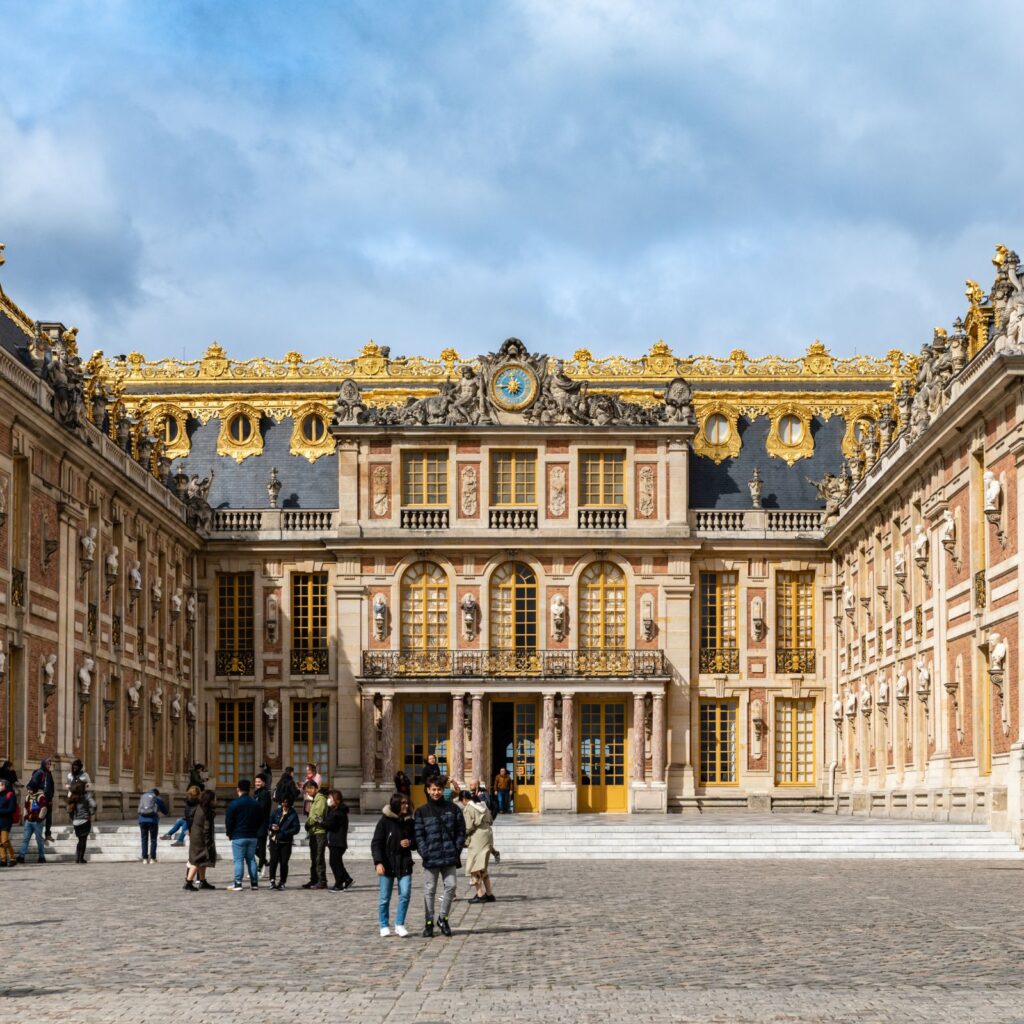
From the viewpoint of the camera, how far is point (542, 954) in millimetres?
17234

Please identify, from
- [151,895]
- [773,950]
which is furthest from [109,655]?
[773,950]

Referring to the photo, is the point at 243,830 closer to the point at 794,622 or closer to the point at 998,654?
the point at 998,654

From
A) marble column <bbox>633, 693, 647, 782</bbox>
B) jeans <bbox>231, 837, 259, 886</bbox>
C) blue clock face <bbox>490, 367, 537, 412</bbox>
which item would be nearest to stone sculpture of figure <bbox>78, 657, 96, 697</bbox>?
jeans <bbox>231, 837, 259, 886</bbox>

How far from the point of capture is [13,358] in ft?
117

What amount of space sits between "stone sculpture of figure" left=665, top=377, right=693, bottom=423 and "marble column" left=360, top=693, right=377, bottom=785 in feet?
36.4

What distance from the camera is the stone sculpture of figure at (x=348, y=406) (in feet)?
177

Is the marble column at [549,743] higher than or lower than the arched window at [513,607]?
lower

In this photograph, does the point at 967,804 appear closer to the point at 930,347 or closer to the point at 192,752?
the point at 930,347

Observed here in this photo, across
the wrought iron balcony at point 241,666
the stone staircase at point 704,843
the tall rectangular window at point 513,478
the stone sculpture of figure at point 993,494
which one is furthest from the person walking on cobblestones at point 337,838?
the wrought iron balcony at point 241,666

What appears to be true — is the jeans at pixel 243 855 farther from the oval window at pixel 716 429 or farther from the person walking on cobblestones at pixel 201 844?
the oval window at pixel 716 429

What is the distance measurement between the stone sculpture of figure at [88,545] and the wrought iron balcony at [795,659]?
67.6 feet

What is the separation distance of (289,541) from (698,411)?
40.0 feet

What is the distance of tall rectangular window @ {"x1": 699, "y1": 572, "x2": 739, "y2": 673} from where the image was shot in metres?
54.4

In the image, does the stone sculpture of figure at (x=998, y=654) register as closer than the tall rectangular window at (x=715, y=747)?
Yes
